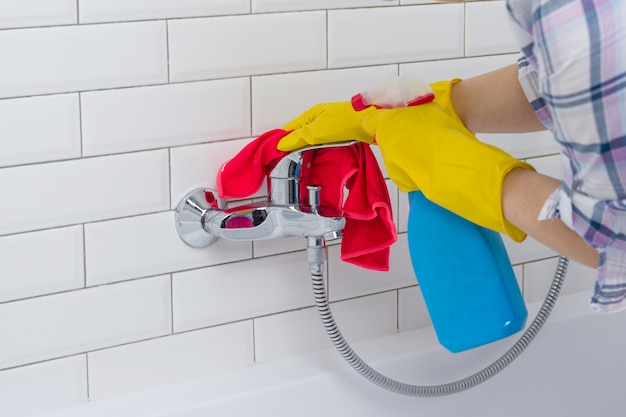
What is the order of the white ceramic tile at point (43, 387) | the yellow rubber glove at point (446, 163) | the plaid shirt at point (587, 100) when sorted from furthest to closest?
the white ceramic tile at point (43, 387)
the yellow rubber glove at point (446, 163)
the plaid shirt at point (587, 100)

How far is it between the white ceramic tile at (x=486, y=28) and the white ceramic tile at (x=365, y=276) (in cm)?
32

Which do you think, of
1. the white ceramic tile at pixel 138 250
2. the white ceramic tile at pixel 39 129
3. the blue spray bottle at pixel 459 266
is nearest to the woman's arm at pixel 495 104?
the blue spray bottle at pixel 459 266

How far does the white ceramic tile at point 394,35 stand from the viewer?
1323 mm

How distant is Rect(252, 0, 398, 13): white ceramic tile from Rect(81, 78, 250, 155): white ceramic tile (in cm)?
10

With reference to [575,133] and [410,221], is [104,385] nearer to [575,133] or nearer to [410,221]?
[410,221]

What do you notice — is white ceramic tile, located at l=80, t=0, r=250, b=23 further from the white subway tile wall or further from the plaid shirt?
the plaid shirt

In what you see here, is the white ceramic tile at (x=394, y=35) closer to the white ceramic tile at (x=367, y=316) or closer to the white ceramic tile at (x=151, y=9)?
the white ceramic tile at (x=151, y=9)

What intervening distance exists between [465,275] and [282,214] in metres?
0.26

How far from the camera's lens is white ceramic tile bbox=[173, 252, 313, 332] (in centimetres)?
129

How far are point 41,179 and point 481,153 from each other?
21.2 inches

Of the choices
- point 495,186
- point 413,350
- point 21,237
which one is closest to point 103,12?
point 21,237

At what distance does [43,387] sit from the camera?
1205mm

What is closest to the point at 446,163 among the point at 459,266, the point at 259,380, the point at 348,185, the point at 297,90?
the point at 459,266

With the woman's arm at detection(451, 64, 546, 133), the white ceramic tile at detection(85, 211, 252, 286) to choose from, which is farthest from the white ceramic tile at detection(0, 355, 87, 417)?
the woman's arm at detection(451, 64, 546, 133)
